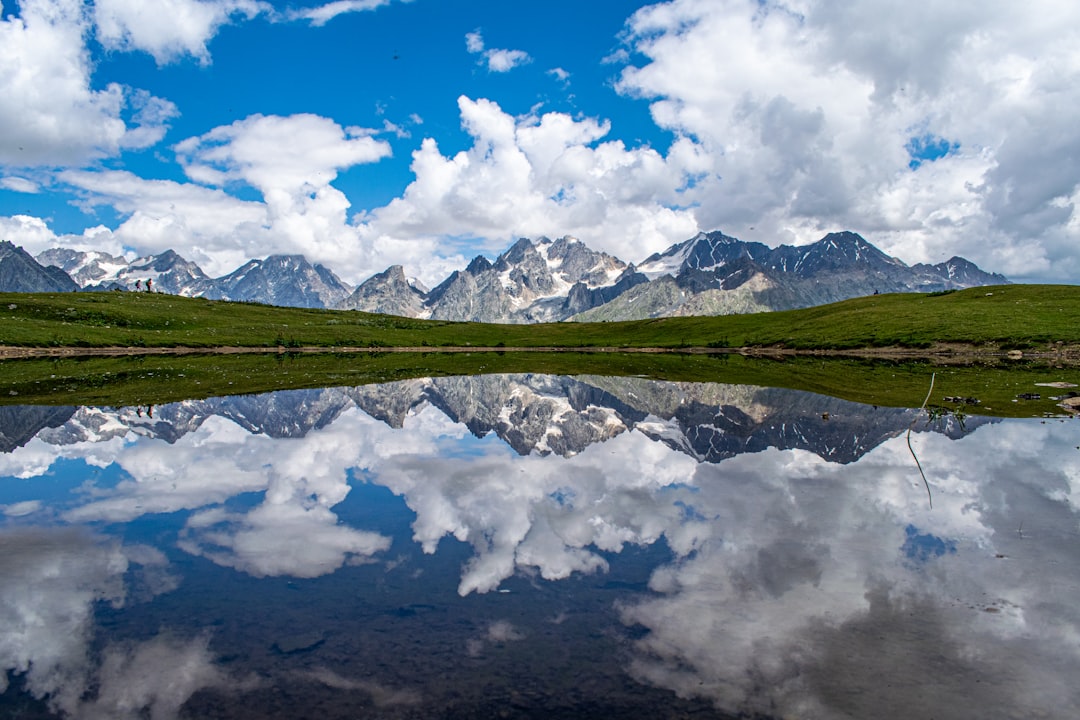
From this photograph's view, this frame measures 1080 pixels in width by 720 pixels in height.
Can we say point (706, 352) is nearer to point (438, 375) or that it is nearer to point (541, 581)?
point (438, 375)

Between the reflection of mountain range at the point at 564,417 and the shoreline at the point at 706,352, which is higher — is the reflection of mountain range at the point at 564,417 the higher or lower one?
the lower one

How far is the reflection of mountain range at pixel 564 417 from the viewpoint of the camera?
2855 centimetres

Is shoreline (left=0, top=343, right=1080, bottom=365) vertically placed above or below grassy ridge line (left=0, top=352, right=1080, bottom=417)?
above

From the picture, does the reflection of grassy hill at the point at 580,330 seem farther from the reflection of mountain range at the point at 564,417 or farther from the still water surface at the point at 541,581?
the still water surface at the point at 541,581

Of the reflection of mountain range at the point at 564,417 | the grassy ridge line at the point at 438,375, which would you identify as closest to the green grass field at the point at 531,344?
the grassy ridge line at the point at 438,375

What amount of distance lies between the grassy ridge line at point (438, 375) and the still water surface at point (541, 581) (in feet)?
50.4

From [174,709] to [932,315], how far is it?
112m

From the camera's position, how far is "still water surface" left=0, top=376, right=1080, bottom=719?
9.18 metres

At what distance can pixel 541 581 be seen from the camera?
513 inches

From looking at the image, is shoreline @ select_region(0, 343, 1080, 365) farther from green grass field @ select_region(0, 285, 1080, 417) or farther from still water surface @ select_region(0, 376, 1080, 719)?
still water surface @ select_region(0, 376, 1080, 719)

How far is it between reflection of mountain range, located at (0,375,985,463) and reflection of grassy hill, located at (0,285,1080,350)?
5550 centimetres

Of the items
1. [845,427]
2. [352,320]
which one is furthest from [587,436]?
[352,320]

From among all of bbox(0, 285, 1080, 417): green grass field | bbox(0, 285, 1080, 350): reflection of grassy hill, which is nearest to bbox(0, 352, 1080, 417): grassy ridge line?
bbox(0, 285, 1080, 417): green grass field

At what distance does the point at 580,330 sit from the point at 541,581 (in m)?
152
